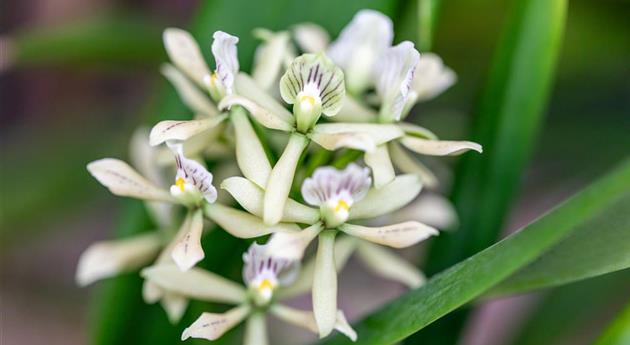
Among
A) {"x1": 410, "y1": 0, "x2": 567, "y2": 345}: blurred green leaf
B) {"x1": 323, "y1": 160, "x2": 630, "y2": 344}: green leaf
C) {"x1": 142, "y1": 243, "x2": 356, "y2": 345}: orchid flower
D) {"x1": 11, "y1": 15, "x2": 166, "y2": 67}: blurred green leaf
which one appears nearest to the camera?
{"x1": 323, "y1": 160, "x2": 630, "y2": 344}: green leaf

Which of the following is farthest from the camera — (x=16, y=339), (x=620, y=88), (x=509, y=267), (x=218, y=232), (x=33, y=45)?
(x=16, y=339)

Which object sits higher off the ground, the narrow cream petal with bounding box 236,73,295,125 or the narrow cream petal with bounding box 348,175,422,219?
the narrow cream petal with bounding box 236,73,295,125

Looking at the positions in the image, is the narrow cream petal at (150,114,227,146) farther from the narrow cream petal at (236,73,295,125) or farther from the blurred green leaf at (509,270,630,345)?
the blurred green leaf at (509,270,630,345)

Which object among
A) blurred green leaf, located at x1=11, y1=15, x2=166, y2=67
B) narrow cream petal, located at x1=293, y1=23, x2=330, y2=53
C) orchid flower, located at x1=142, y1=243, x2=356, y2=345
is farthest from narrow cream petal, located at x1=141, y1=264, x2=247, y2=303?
blurred green leaf, located at x1=11, y1=15, x2=166, y2=67

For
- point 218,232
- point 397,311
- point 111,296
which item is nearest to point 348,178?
point 397,311

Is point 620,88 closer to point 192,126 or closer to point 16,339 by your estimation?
point 192,126

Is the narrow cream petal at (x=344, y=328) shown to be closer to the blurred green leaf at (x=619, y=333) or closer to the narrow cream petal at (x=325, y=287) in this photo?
the narrow cream petal at (x=325, y=287)

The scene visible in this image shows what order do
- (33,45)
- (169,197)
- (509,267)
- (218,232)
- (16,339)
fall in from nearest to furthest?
(509,267) → (169,197) → (218,232) → (33,45) → (16,339)

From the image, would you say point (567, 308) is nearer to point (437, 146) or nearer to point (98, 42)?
point (437, 146)

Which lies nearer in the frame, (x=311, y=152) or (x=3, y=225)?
(x=311, y=152)
